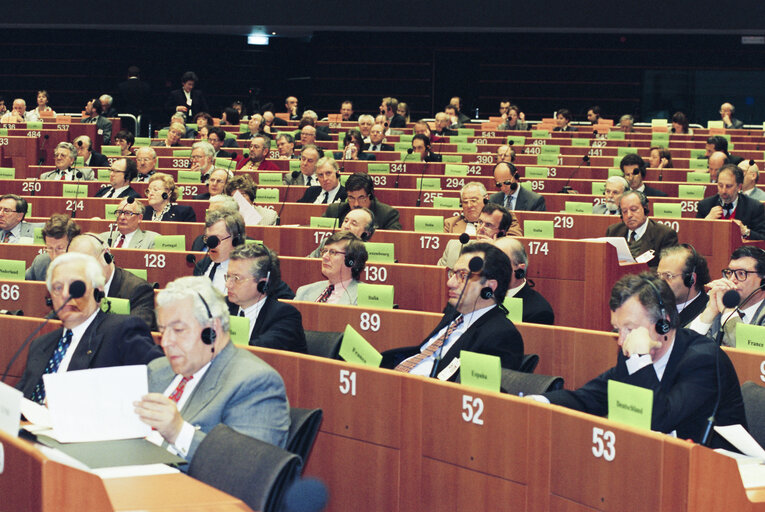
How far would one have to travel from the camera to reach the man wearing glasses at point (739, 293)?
4156mm

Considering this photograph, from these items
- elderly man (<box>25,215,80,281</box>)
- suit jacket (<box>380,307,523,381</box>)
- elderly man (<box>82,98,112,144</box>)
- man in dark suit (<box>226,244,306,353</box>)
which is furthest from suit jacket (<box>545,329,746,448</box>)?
elderly man (<box>82,98,112,144</box>)

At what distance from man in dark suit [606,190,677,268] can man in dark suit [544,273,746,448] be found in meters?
3.10

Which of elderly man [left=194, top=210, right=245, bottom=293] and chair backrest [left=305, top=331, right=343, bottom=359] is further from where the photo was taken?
elderly man [left=194, top=210, right=245, bottom=293]

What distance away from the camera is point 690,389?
3.05 meters

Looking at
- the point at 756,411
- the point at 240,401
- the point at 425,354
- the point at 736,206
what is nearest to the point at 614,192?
the point at 736,206

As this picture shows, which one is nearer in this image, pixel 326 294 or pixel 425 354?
pixel 425 354

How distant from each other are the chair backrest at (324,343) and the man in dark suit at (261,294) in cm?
3

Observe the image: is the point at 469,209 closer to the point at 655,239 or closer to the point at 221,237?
the point at 655,239

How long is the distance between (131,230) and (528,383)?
370cm

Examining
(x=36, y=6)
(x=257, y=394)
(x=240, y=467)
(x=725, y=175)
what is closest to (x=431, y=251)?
(x=725, y=175)

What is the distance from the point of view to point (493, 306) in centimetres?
392

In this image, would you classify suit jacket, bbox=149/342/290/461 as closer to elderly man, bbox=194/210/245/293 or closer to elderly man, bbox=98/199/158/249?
elderly man, bbox=194/210/245/293

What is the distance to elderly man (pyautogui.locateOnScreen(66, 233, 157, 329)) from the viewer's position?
15.4 feet

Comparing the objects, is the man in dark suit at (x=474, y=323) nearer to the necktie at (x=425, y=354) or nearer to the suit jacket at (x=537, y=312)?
the necktie at (x=425, y=354)
